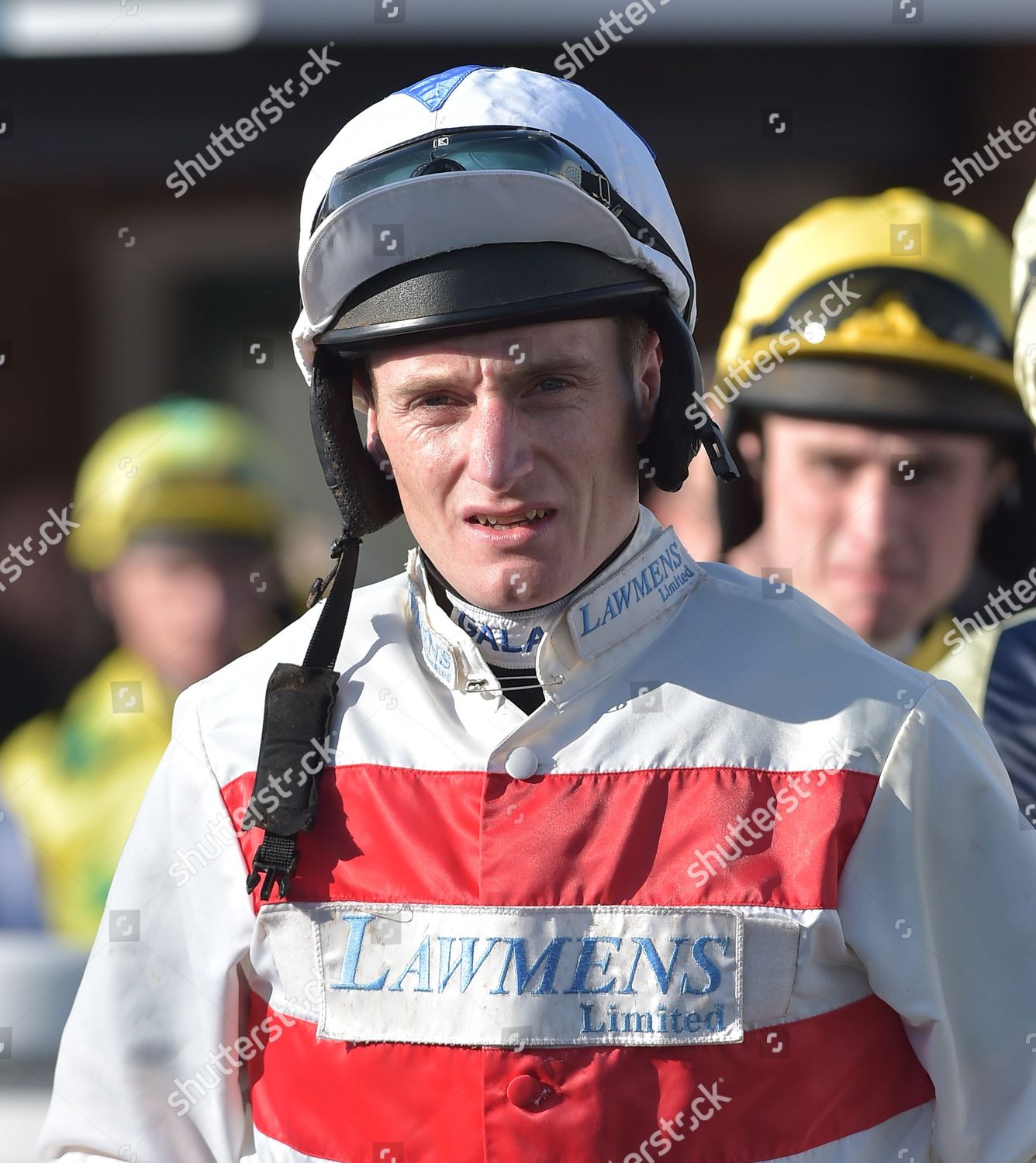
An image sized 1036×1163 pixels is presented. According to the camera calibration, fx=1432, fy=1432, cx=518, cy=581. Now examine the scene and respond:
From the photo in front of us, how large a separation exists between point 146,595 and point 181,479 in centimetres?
36

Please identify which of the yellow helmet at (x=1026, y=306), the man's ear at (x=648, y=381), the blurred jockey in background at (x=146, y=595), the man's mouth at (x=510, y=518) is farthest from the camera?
the blurred jockey in background at (x=146, y=595)

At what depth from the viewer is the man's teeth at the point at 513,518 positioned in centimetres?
165

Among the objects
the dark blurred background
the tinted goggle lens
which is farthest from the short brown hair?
the dark blurred background

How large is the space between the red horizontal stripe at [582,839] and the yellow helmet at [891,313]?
7.36 ft

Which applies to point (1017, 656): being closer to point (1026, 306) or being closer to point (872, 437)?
point (872, 437)

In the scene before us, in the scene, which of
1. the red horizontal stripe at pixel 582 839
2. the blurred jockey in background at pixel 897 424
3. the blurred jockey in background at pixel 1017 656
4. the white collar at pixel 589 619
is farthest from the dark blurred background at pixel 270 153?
the red horizontal stripe at pixel 582 839

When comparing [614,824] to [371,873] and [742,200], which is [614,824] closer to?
[371,873]

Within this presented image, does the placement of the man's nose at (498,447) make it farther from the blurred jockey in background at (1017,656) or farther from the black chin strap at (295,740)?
the blurred jockey in background at (1017,656)

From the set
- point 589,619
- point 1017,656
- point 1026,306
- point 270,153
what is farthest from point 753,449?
→ point 589,619

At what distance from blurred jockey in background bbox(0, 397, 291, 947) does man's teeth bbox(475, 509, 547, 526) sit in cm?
246

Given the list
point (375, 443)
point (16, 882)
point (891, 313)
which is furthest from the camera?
point (16, 882)

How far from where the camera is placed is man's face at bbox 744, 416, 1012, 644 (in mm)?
3678

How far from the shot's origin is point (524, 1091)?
5.03ft

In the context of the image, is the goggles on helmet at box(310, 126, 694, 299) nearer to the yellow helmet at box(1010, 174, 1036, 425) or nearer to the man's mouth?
the man's mouth
